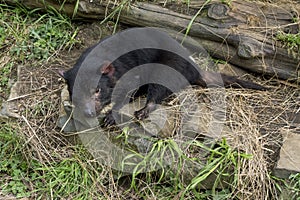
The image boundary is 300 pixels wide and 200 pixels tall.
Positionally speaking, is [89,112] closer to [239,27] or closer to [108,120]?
[108,120]

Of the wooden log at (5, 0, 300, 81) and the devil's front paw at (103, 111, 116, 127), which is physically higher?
the wooden log at (5, 0, 300, 81)

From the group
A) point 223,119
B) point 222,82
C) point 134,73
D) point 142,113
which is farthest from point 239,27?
point 142,113

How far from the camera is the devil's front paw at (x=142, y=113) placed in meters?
3.21

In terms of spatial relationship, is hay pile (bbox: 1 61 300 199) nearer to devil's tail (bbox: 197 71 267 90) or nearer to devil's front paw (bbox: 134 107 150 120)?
devil's tail (bbox: 197 71 267 90)

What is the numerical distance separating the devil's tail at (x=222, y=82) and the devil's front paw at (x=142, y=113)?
18.4 inches

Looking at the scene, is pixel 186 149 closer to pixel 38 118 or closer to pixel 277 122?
pixel 277 122

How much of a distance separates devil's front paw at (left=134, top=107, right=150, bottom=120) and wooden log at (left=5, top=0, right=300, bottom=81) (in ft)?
2.59

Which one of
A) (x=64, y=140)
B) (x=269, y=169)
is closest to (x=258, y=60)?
(x=269, y=169)

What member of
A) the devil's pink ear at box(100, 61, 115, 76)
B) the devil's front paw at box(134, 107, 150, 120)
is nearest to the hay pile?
the devil's front paw at box(134, 107, 150, 120)

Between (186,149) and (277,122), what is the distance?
646 mm

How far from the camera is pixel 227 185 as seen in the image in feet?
10.1

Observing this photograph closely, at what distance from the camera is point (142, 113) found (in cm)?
323

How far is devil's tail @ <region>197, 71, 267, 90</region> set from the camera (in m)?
3.46

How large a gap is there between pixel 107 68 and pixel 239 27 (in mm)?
1047
